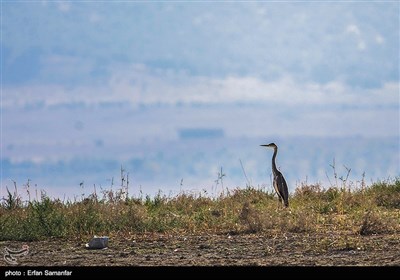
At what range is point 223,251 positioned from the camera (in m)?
11.9

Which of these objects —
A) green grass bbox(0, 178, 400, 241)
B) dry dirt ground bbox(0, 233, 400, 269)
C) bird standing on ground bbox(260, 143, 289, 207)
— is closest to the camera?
dry dirt ground bbox(0, 233, 400, 269)

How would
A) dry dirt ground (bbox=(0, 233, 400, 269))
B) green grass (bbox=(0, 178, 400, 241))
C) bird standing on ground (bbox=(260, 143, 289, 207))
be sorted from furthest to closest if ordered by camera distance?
bird standing on ground (bbox=(260, 143, 289, 207))
green grass (bbox=(0, 178, 400, 241))
dry dirt ground (bbox=(0, 233, 400, 269))

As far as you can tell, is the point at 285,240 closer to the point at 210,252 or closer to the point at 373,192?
the point at 210,252

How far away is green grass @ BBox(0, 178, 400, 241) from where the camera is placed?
13914mm

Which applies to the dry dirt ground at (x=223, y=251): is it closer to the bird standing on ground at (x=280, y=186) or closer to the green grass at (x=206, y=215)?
the green grass at (x=206, y=215)

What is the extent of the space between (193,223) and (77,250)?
9.35 ft

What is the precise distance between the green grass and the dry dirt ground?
44 cm

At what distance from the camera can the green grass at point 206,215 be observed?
13.9 meters

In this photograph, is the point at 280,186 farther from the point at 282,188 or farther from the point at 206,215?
the point at 206,215

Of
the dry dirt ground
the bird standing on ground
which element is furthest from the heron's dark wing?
the dry dirt ground

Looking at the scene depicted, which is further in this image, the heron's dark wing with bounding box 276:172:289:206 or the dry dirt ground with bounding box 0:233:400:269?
the heron's dark wing with bounding box 276:172:289:206

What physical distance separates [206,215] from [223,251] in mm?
3769

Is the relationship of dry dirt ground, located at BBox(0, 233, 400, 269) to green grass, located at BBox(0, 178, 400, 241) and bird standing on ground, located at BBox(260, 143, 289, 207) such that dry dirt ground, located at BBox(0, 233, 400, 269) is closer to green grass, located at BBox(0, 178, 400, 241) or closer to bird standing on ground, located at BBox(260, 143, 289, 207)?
green grass, located at BBox(0, 178, 400, 241)

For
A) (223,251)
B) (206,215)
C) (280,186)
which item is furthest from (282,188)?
(223,251)
